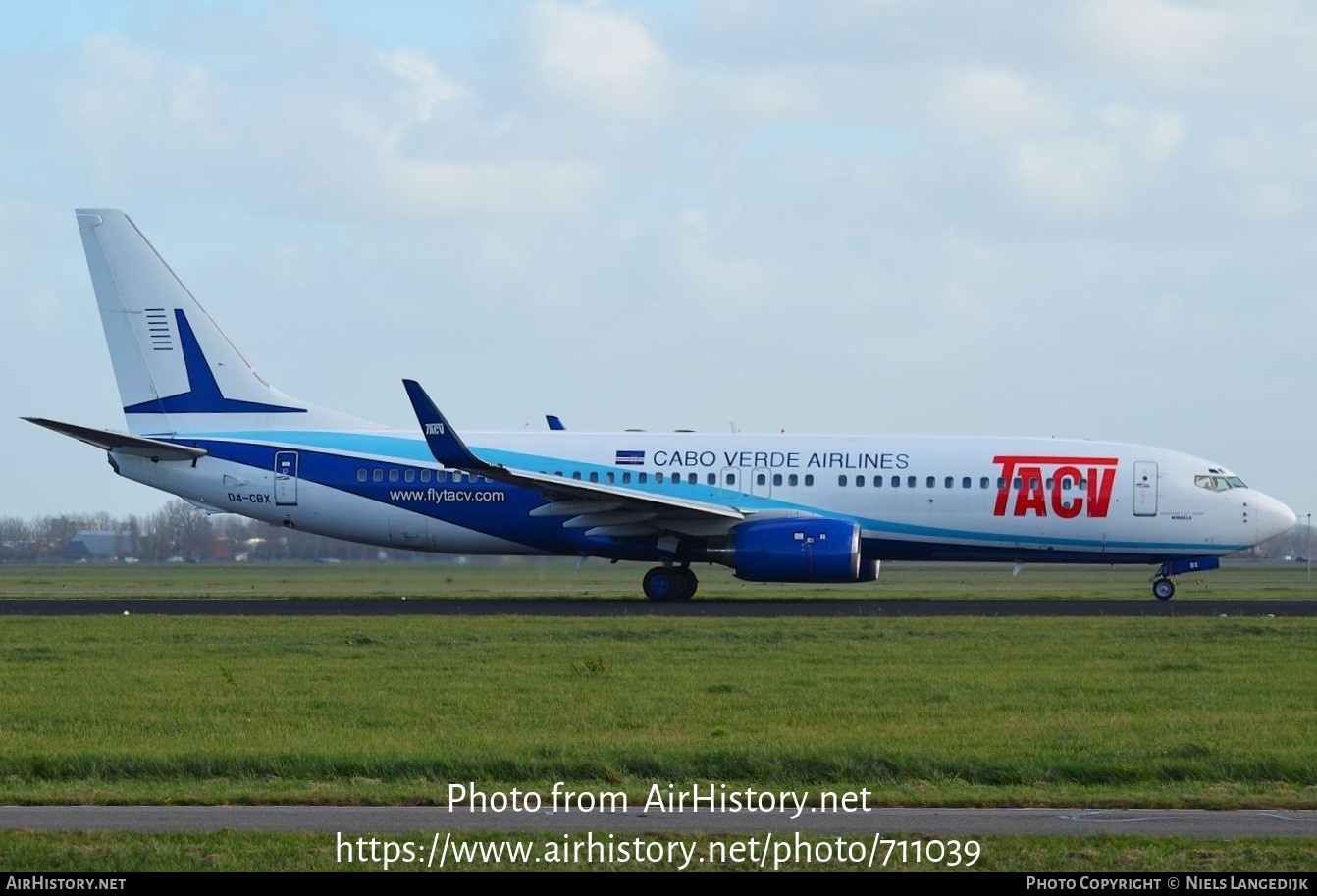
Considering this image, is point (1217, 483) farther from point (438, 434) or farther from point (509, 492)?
point (438, 434)

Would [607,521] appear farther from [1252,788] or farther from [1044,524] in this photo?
[1252,788]

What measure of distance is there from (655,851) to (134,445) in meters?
27.8

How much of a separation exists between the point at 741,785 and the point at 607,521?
71.7 feet

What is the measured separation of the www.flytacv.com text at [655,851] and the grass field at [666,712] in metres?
0.45

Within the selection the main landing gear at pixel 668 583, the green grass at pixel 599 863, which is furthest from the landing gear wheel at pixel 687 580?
the green grass at pixel 599 863

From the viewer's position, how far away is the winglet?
3186 centimetres

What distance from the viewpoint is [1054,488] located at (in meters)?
34.3

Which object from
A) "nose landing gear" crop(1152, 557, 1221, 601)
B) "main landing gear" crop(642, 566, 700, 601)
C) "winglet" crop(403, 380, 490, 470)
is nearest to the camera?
"winglet" crop(403, 380, 490, 470)

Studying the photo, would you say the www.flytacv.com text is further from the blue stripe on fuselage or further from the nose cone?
the nose cone

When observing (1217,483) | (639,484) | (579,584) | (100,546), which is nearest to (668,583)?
(639,484)

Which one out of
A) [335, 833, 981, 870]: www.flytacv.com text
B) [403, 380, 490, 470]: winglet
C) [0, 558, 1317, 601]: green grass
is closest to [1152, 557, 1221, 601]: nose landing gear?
[0, 558, 1317, 601]: green grass

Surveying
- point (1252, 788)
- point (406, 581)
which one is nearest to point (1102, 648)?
point (1252, 788)

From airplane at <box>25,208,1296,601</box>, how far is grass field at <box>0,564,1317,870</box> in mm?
6167

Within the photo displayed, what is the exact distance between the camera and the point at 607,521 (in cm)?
3444
